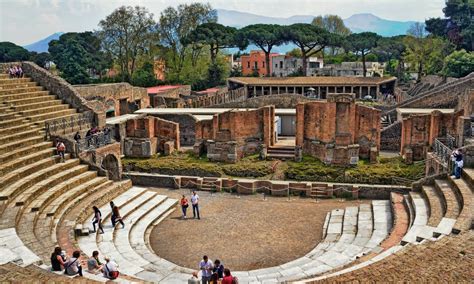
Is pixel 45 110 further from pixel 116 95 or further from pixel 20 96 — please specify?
pixel 116 95

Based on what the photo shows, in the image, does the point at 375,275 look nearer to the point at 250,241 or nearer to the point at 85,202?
the point at 250,241

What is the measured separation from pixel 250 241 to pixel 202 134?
11.6 metres

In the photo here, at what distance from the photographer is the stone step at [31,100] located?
76.6 ft

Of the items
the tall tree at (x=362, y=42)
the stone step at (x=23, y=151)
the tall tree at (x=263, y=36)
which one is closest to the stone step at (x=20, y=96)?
the stone step at (x=23, y=151)

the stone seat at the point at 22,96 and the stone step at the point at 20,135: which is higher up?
the stone seat at the point at 22,96

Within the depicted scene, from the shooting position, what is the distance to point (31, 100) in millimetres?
24750

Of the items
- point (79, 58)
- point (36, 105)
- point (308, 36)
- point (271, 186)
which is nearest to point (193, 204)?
point (271, 186)

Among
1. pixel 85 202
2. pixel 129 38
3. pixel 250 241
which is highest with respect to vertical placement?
pixel 129 38

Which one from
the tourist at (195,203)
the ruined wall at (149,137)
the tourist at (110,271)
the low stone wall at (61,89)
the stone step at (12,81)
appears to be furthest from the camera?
the ruined wall at (149,137)

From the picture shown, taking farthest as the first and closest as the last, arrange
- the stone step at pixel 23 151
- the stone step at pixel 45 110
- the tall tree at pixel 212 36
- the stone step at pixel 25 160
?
1. the tall tree at pixel 212 36
2. the stone step at pixel 45 110
3. the stone step at pixel 23 151
4. the stone step at pixel 25 160

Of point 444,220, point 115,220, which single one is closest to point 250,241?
point 115,220

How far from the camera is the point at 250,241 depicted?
56.3 feet

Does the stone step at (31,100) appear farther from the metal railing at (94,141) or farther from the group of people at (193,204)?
→ the group of people at (193,204)

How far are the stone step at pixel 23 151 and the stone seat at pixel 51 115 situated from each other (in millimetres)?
2116
